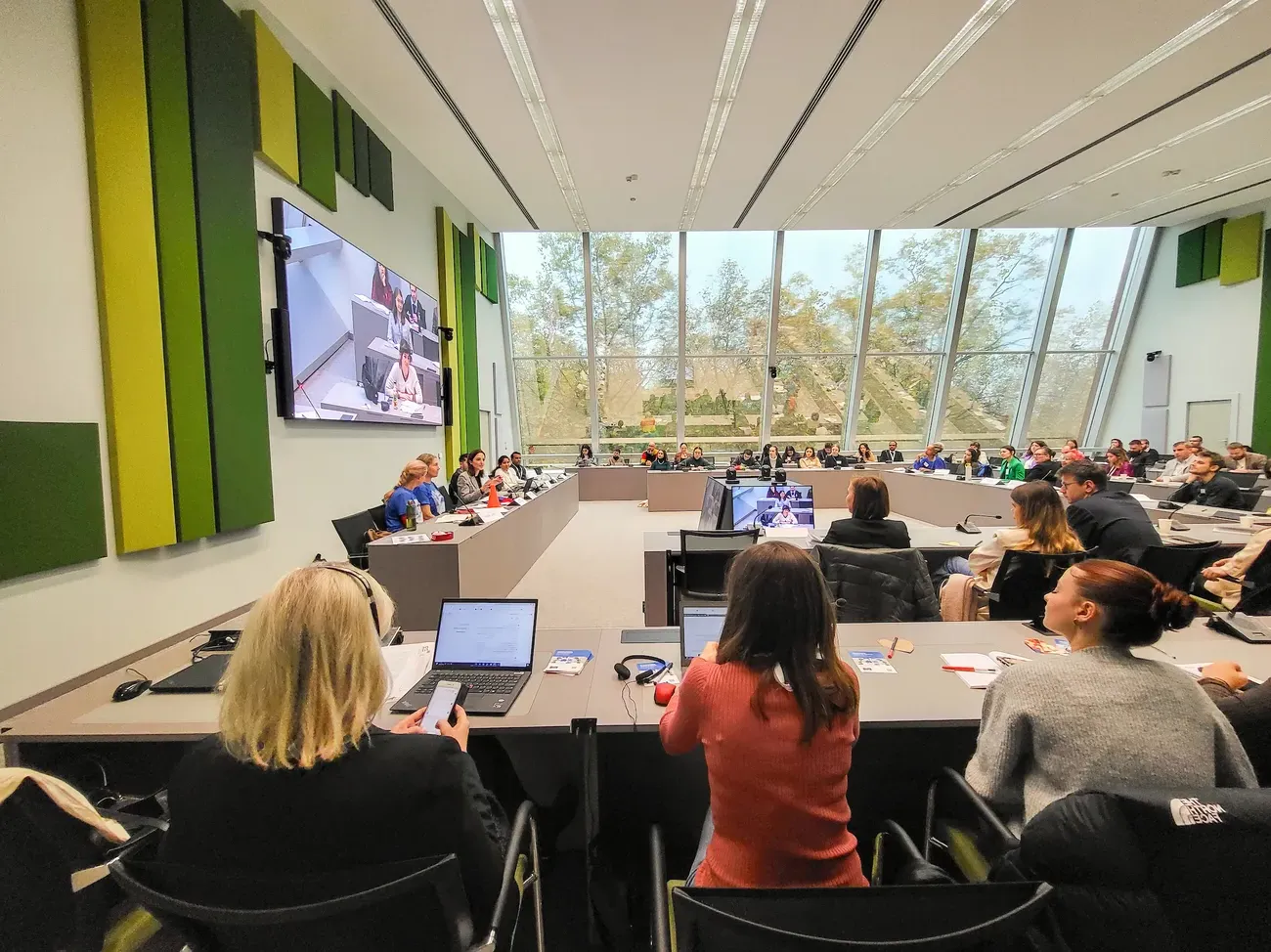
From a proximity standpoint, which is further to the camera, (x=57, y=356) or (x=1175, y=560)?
(x=1175, y=560)

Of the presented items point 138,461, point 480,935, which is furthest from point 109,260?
point 480,935

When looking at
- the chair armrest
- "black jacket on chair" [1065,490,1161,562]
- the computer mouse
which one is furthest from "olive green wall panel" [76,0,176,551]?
"black jacket on chair" [1065,490,1161,562]

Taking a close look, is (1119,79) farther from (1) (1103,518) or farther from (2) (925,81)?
(1) (1103,518)

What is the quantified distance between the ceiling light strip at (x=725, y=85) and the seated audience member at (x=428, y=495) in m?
4.51

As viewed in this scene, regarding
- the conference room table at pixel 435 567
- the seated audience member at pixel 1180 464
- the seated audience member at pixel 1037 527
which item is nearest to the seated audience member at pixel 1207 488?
the seated audience member at pixel 1180 464

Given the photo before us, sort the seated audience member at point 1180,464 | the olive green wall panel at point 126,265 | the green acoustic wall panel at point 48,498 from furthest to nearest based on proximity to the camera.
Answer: the seated audience member at point 1180,464 < the olive green wall panel at point 126,265 < the green acoustic wall panel at point 48,498

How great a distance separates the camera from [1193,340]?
34.4 feet

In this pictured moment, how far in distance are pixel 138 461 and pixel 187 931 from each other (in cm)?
321

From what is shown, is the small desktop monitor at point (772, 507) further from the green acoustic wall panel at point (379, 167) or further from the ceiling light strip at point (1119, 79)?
the ceiling light strip at point (1119, 79)

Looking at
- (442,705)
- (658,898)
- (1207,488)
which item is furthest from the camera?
(1207,488)

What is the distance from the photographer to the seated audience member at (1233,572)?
3.08 metres

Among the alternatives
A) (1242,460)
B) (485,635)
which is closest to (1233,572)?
(485,635)

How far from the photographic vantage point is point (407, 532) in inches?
170

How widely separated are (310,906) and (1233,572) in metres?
4.41
